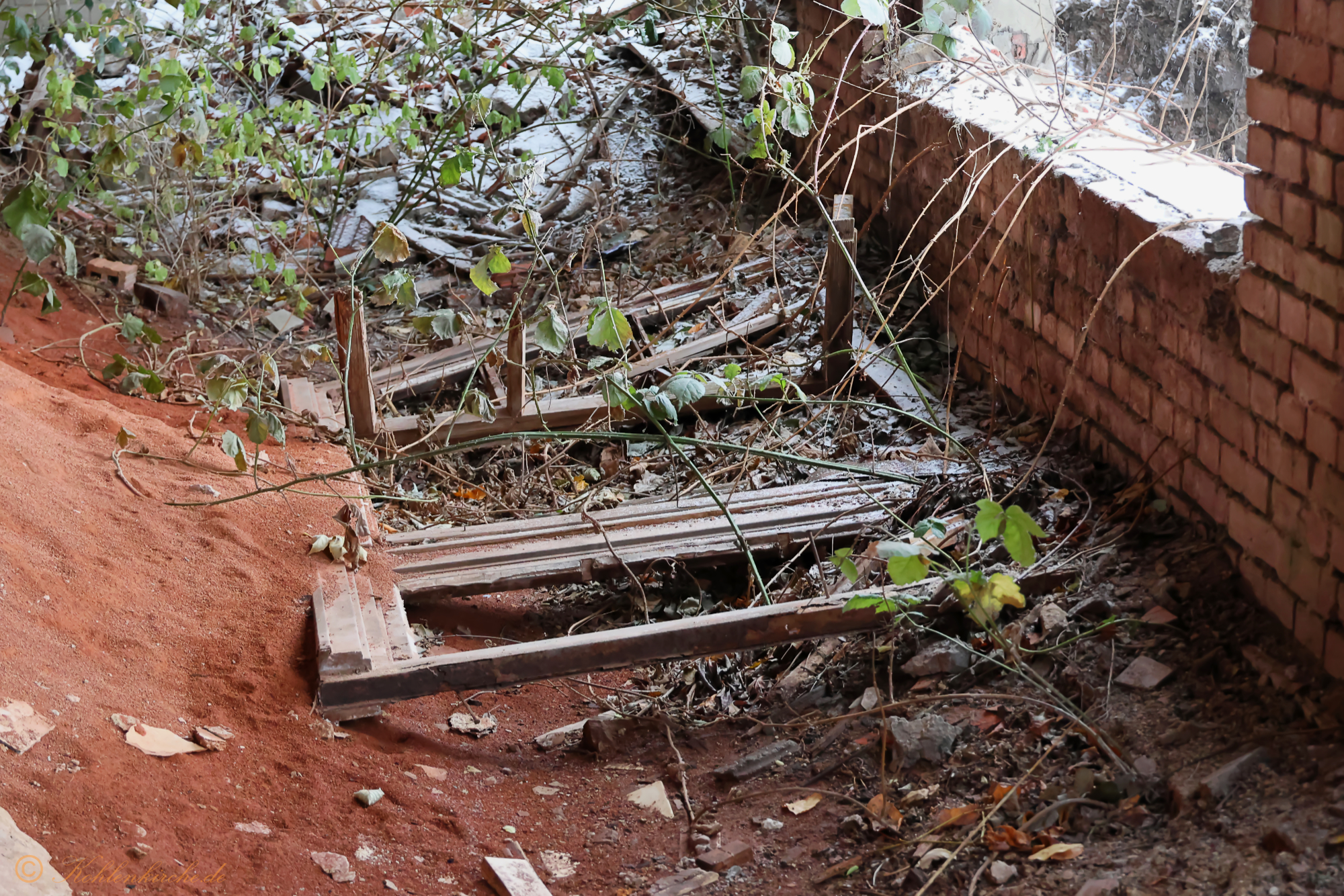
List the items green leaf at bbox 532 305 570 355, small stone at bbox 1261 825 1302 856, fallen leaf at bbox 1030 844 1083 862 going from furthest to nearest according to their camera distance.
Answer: green leaf at bbox 532 305 570 355, fallen leaf at bbox 1030 844 1083 862, small stone at bbox 1261 825 1302 856

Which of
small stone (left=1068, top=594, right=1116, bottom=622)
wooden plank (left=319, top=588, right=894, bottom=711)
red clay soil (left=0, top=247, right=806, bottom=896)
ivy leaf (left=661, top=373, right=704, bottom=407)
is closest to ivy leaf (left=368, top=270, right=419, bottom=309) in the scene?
red clay soil (left=0, top=247, right=806, bottom=896)

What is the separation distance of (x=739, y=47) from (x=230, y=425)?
437cm

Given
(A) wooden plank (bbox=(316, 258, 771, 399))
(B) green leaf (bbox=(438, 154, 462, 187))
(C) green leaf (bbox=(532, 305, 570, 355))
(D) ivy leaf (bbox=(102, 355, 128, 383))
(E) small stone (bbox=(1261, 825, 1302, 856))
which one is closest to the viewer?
(E) small stone (bbox=(1261, 825, 1302, 856))

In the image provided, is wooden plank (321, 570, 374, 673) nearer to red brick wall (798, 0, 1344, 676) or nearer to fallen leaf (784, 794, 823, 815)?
fallen leaf (784, 794, 823, 815)

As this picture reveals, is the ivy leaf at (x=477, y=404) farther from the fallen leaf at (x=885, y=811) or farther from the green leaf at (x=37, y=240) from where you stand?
the fallen leaf at (x=885, y=811)

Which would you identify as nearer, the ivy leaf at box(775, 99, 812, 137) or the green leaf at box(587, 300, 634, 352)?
the green leaf at box(587, 300, 634, 352)

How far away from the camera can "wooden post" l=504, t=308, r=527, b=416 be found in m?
4.51

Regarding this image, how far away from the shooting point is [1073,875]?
7.93 feet

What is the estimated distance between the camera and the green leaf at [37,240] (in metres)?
2.77

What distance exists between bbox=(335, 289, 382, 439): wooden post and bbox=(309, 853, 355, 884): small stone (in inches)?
85.8

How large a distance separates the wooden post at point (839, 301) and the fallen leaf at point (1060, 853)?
2.56 m

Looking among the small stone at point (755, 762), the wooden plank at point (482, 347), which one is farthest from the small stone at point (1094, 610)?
the wooden plank at point (482, 347)

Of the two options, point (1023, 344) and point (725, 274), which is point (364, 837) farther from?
point (725, 274)

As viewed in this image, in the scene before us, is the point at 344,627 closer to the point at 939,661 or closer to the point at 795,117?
the point at 939,661
